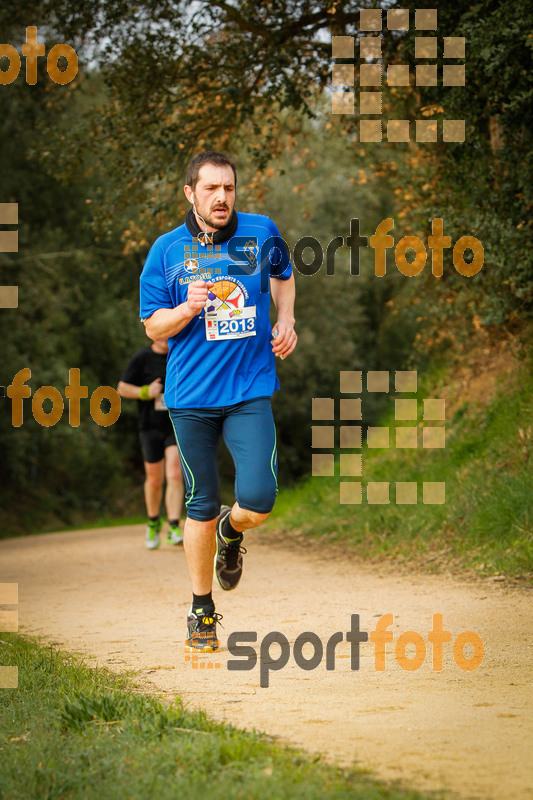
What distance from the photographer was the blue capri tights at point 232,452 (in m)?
4.88

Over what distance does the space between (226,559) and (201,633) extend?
463 millimetres

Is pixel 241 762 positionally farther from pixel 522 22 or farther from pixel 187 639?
pixel 522 22

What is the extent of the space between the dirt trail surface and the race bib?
166 cm

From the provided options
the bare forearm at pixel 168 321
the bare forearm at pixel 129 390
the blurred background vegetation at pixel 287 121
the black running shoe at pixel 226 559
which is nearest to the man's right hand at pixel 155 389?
the bare forearm at pixel 129 390

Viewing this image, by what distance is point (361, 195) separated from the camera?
2772 centimetres

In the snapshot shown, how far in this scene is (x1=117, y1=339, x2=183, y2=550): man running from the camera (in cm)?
960

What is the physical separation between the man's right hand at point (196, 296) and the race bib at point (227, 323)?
11.2 inches

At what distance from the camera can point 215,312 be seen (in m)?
4.86

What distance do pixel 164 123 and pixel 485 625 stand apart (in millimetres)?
6776

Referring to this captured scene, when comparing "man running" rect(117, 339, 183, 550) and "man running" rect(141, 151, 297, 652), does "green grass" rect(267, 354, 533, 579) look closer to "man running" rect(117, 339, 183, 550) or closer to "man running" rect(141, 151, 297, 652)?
"man running" rect(117, 339, 183, 550)

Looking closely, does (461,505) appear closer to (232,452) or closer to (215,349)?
(232,452)

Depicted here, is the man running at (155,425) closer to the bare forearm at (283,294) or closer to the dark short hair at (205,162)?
the bare forearm at (283,294)

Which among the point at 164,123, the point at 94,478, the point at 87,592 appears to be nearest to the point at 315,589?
the point at 87,592

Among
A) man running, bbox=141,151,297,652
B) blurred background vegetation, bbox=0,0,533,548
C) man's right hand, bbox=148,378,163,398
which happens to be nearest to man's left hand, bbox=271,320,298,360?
man running, bbox=141,151,297,652
